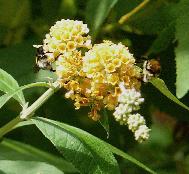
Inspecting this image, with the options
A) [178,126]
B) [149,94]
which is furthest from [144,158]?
[149,94]

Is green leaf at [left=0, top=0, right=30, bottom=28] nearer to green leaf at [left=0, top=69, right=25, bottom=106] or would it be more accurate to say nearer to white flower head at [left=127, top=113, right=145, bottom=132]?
green leaf at [left=0, top=69, right=25, bottom=106]

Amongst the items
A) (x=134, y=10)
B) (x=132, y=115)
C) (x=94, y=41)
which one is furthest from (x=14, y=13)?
(x=132, y=115)

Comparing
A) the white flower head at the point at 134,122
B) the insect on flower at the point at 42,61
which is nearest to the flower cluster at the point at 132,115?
the white flower head at the point at 134,122

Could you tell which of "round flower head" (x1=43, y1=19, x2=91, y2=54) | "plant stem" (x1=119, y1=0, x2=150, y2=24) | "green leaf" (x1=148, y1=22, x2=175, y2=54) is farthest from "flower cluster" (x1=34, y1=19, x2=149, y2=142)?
"plant stem" (x1=119, y1=0, x2=150, y2=24)

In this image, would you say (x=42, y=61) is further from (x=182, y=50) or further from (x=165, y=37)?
(x=165, y=37)

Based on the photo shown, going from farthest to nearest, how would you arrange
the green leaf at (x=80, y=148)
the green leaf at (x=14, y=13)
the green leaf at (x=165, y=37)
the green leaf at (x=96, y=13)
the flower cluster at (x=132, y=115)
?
the green leaf at (x=14, y=13) < the green leaf at (x=165, y=37) < the green leaf at (x=96, y=13) < the green leaf at (x=80, y=148) < the flower cluster at (x=132, y=115)

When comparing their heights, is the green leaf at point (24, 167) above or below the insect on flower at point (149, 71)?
below

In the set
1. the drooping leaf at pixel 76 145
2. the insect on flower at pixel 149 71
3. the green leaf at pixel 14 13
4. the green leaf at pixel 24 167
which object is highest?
the green leaf at pixel 14 13

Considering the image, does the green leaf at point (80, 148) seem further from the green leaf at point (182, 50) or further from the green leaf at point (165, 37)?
the green leaf at point (165, 37)
